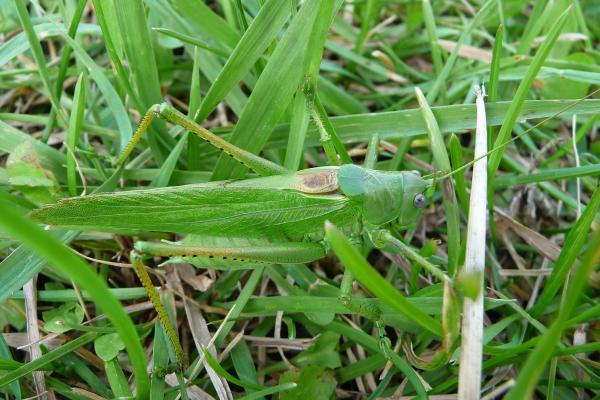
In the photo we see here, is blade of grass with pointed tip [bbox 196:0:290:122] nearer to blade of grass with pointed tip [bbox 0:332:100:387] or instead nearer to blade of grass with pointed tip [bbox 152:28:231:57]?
blade of grass with pointed tip [bbox 152:28:231:57]

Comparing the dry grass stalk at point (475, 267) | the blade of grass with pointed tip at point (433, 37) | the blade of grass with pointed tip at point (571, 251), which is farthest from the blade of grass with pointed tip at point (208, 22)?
the blade of grass with pointed tip at point (571, 251)

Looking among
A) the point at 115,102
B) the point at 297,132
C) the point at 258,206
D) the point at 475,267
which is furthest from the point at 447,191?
the point at 115,102

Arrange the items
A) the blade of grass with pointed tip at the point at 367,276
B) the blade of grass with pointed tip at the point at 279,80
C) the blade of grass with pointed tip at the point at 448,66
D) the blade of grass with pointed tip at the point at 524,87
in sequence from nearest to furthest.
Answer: the blade of grass with pointed tip at the point at 367,276, the blade of grass with pointed tip at the point at 524,87, the blade of grass with pointed tip at the point at 279,80, the blade of grass with pointed tip at the point at 448,66

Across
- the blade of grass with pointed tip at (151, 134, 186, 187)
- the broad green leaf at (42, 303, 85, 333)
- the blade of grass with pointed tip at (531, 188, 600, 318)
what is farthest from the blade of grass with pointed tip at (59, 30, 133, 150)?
the blade of grass with pointed tip at (531, 188, 600, 318)

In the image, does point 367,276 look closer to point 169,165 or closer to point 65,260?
point 65,260

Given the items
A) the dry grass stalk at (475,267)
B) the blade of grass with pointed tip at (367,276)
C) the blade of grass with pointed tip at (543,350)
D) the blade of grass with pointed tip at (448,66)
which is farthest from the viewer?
the blade of grass with pointed tip at (448,66)

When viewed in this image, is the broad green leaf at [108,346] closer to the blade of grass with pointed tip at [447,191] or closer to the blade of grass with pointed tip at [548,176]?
the blade of grass with pointed tip at [447,191]
